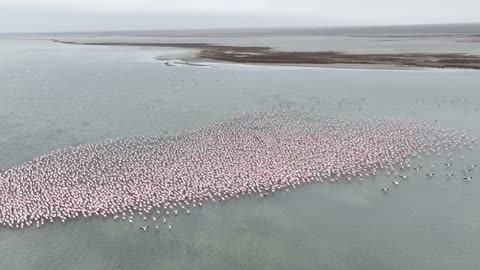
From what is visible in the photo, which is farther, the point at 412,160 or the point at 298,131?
the point at 298,131

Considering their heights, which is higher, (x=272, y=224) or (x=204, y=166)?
(x=204, y=166)

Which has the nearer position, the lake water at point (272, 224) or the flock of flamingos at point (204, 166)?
the lake water at point (272, 224)

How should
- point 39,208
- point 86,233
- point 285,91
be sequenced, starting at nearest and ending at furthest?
1. point 86,233
2. point 39,208
3. point 285,91

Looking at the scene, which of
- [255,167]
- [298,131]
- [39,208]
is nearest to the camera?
[39,208]

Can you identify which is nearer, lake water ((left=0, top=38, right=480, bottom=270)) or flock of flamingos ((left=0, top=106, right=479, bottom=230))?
lake water ((left=0, top=38, right=480, bottom=270))

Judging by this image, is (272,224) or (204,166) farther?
(204,166)

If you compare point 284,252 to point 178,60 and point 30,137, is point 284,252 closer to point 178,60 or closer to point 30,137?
point 30,137

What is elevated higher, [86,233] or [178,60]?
[178,60]

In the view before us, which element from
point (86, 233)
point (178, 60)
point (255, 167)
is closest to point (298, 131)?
point (255, 167)
